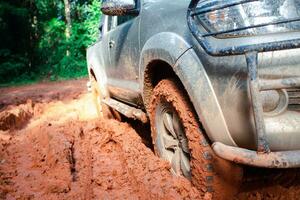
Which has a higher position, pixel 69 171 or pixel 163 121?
pixel 163 121

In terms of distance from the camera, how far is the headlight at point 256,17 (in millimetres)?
1790

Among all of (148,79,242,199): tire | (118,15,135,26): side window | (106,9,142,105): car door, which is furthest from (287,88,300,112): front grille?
(118,15,135,26): side window

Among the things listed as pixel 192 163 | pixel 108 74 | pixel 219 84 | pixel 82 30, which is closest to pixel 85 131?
pixel 108 74

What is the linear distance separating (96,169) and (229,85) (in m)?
1.67

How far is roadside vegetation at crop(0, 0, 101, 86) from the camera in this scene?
50.0 ft

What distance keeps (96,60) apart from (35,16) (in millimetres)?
14179

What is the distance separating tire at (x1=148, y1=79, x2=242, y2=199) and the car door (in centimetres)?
53

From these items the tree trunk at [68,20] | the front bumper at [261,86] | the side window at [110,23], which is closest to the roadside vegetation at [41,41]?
the tree trunk at [68,20]

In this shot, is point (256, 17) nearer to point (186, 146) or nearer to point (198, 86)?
point (198, 86)

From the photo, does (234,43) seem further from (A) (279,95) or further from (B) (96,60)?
(B) (96,60)

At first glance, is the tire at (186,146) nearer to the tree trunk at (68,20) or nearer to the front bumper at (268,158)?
the front bumper at (268,158)

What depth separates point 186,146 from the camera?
2.43 metres

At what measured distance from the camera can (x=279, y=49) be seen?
163 centimetres

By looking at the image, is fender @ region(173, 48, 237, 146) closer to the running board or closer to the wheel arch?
the wheel arch
